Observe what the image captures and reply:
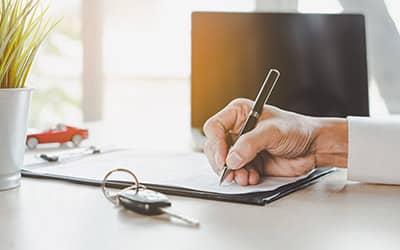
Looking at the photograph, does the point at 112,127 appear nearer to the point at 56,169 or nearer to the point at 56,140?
the point at 56,140

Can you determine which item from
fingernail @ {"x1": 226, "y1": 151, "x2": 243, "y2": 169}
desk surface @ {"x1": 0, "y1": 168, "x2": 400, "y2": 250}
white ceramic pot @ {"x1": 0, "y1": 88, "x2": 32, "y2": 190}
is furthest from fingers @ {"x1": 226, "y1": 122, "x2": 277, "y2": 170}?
white ceramic pot @ {"x1": 0, "y1": 88, "x2": 32, "y2": 190}

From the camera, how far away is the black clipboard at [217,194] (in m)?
0.84

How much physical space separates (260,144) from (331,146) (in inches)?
6.5

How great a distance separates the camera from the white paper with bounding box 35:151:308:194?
922 millimetres

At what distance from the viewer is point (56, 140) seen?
4.69 feet

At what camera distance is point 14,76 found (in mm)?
926

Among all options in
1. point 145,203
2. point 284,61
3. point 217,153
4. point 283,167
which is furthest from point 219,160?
point 284,61

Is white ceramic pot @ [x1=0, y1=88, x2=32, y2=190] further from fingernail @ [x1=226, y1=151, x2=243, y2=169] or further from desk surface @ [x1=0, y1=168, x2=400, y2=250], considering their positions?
fingernail @ [x1=226, y1=151, x2=243, y2=169]

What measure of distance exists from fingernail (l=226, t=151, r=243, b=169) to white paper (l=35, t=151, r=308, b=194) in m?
0.03

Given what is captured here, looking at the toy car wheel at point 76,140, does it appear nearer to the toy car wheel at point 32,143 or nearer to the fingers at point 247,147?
the toy car wheel at point 32,143

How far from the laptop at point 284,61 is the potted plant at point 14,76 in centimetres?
57

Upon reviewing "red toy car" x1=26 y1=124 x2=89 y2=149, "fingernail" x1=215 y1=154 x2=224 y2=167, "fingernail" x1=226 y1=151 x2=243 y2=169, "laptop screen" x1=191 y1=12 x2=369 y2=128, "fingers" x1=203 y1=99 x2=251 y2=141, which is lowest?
"red toy car" x1=26 y1=124 x2=89 y2=149

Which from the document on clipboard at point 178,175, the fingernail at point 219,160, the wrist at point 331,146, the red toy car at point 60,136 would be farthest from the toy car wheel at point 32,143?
the wrist at point 331,146

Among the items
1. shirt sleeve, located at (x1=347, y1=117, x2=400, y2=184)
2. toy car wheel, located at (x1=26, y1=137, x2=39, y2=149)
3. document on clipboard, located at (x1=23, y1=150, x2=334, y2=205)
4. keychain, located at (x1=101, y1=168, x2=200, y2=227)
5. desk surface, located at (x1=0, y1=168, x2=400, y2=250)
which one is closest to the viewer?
desk surface, located at (x1=0, y1=168, x2=400, y2=250)
